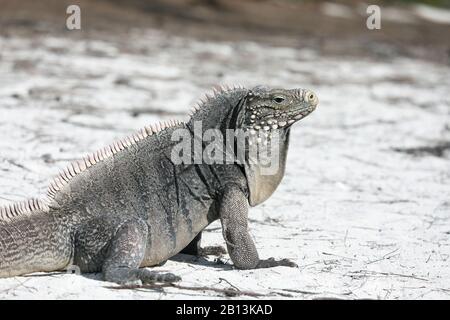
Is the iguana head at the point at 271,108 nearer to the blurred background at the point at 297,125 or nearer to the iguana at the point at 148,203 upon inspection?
the iguana at the point at 148,203

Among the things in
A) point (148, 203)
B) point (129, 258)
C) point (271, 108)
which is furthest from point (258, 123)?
point (129, 258)

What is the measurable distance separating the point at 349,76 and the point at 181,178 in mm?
8177

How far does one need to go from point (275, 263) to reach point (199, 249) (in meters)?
0.55

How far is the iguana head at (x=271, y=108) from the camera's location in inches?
205

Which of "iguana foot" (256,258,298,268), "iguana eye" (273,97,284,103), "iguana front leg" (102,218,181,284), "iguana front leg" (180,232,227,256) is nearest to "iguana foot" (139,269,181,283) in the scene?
"iguana front leg" (102,218,181,284)

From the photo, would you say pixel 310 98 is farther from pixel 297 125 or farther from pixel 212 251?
pixel 297 125

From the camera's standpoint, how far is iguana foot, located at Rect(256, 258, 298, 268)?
507cm

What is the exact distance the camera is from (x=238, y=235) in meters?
5.03

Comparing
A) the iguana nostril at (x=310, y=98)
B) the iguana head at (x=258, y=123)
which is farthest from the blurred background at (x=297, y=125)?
the iguana nostril at (x=310, y=98)

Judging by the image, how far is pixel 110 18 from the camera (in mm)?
15266

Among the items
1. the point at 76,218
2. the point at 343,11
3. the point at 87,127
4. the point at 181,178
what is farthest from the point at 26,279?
the point at 343,11

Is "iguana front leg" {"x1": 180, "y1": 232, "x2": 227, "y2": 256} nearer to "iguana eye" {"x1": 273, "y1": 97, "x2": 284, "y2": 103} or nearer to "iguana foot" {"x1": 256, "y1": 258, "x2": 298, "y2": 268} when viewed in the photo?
"iguana foot" {"x1": 256, "y1": 258, "x2": 298, "y2": 268}

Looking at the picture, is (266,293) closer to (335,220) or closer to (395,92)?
(335,220)

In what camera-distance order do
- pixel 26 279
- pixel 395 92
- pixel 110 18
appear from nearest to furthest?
pixel 26 279 → pixel 395 92 → pixel 110 18
